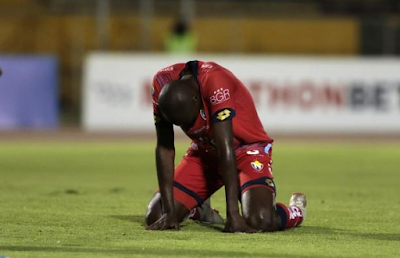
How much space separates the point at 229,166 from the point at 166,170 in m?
0.67

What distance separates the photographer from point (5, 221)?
8.18 metres

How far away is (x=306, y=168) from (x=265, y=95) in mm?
7343

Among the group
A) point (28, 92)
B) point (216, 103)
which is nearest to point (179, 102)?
point (216, 103)

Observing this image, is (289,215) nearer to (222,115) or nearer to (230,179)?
(230,179)

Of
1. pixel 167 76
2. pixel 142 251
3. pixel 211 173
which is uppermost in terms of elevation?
pixel 167 76

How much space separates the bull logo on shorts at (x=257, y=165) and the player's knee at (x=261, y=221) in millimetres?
474

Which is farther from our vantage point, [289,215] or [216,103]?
[289,215]

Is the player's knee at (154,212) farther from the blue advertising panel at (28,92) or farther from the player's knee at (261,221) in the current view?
the blue advertising panel at (28,92)

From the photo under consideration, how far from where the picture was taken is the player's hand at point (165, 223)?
305 inches

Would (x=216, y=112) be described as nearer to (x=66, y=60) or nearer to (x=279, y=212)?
(x=279, y=212)

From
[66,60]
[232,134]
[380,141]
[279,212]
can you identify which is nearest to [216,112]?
[232,134]

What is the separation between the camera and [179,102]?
7.23 meters

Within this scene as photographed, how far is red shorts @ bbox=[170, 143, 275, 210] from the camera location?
7.94 m

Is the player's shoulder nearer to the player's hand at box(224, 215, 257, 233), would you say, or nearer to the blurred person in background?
the player's hand at box(224, 215, 257, 233)
